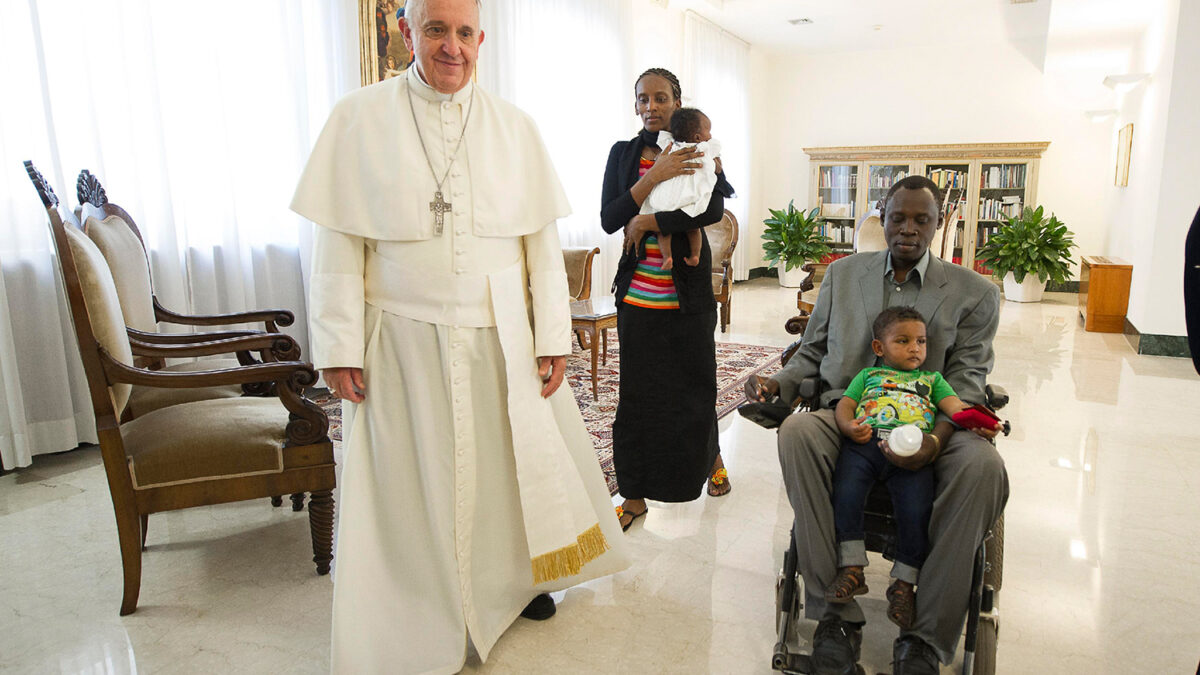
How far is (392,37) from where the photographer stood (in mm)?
5199

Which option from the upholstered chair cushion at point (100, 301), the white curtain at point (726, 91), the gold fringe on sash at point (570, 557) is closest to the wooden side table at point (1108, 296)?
the white curtain at point (726, 91)

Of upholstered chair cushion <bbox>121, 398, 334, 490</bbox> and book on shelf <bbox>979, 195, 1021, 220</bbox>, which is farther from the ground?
book on shelf <bbox>979, 195, 1021, 220</bbox>

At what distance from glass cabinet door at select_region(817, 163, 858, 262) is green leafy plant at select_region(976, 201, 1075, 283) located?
233cm

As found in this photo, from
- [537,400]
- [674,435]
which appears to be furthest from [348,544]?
[674,435]

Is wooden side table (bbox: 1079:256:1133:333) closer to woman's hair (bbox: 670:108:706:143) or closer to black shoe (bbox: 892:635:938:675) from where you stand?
woman's hair (bbox: 670:108:706:143)

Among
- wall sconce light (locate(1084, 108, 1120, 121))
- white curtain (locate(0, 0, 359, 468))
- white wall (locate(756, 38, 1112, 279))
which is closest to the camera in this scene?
white curtain (locate(0, 0, 359, 468))

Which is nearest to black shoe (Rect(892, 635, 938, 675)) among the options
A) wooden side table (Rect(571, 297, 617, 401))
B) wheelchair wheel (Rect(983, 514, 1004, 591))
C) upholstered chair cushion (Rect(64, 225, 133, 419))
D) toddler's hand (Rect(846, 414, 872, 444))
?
wheelchair wheel (Rect(983, 514, 1004, 591))

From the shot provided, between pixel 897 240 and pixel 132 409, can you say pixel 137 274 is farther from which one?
pixel 897 240

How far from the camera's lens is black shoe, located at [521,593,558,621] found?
2248 mm

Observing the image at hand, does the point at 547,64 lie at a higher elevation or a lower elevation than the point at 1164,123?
higher

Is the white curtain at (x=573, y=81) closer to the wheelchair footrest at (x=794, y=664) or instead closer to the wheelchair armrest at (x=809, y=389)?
the wheelchair armrest at (x=809, y=389)

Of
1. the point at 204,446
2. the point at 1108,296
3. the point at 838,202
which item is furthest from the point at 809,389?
the point at 838,202

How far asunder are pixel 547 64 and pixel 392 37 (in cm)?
189

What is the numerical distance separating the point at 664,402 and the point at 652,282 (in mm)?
426
